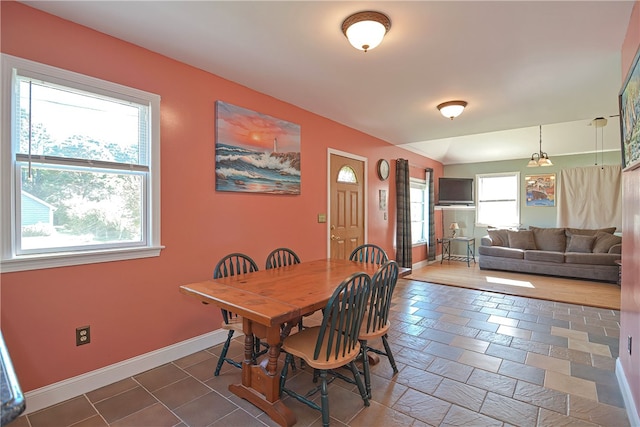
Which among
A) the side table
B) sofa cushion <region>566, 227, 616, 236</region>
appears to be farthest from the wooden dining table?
sofa cushion <region>566, 227, 616, 236</region>

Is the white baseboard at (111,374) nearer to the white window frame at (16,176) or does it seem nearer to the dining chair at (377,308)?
the white window frame at (16,176)

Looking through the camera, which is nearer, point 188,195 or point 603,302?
point 188,195

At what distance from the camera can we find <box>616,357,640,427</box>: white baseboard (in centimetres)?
177

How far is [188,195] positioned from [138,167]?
0.44 meters

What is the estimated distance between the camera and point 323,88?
3.20m

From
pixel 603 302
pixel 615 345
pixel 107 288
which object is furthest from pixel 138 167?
pixel 603 302

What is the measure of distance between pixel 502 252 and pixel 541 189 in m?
1.97

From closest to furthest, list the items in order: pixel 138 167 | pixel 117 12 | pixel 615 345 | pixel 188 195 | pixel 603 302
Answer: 1. pixel 117 12
2. pixel 138 167
3. pixel 188 195
4. pixel 615 345
5. pixel 603 302

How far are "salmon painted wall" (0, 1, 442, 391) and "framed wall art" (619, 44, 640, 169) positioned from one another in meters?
2.86

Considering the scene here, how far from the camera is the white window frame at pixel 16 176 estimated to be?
1832mm

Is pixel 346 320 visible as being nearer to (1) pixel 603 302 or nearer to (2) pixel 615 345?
(2) pixel 615 345

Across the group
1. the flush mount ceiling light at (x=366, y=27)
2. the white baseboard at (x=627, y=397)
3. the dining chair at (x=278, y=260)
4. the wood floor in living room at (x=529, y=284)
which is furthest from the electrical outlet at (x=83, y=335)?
the wood floor in living room at (x=529, y=284)

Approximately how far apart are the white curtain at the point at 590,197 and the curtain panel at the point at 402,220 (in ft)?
12.1

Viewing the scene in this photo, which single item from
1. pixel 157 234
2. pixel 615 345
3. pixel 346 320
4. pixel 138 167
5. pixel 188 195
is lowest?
pixel 615 345
